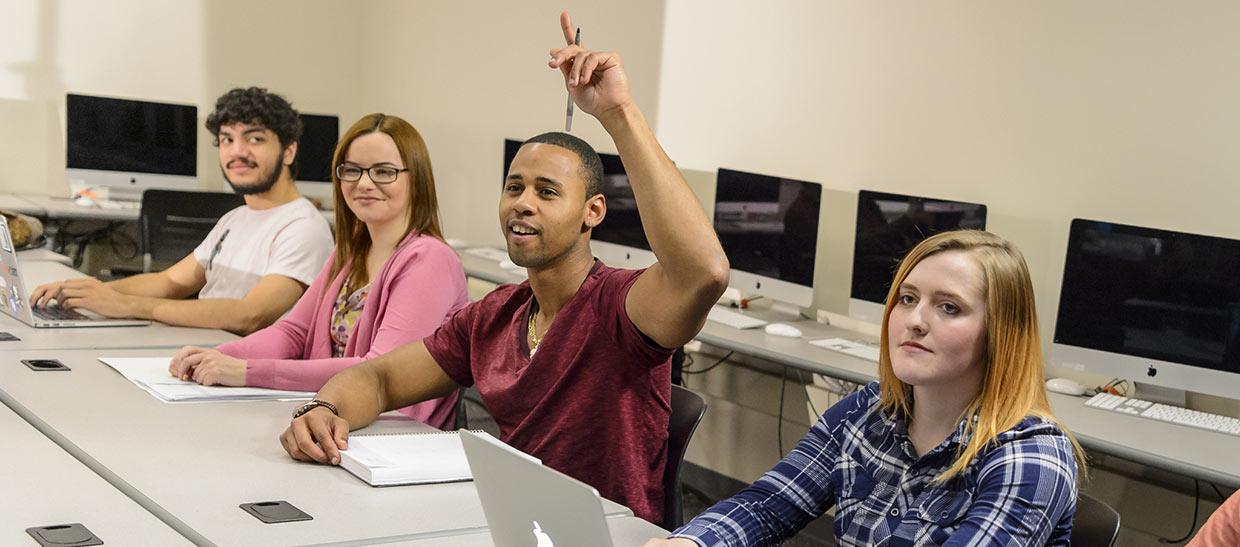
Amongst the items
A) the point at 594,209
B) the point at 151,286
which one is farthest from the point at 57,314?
the point at 594,209

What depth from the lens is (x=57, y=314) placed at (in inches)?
127

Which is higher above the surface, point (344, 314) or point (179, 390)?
point (344, 314)

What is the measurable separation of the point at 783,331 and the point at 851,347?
249mm

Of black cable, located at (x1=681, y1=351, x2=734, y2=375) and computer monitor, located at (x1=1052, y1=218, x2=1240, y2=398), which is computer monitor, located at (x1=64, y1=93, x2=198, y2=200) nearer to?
black cable, located at (x1=681, y1=351, x2=734, y2=375)

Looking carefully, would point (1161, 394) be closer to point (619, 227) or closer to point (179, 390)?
point (619, 227)

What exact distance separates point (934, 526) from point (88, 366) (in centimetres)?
188

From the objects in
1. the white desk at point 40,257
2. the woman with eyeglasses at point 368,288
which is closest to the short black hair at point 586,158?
the woman with eyeglasses at point 368,288

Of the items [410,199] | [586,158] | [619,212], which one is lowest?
[619,212]

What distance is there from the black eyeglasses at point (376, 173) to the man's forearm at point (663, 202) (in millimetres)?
1035

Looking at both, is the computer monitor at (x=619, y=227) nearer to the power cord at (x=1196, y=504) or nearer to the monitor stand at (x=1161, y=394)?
the monitor stand at (x=1161, y=394)

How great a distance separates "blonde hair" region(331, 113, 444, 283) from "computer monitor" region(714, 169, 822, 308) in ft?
5.40

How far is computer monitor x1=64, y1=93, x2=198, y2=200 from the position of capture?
6.27 meters

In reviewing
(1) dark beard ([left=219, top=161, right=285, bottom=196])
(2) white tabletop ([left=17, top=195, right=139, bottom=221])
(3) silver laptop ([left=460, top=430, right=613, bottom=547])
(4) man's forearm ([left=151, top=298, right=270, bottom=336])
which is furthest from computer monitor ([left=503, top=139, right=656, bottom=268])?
(3) silver laptop ([left=460, top=430, right=613, bottom=547])

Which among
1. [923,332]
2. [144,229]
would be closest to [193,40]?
[144,229]
